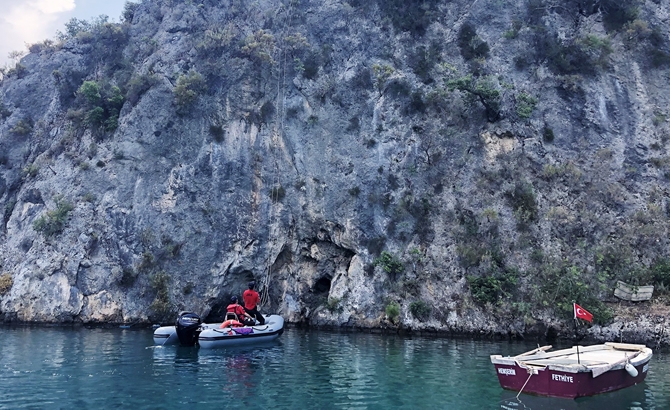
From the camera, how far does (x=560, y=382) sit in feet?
37.3

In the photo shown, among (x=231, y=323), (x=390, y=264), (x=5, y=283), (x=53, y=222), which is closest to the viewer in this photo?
(x=231, y=323)

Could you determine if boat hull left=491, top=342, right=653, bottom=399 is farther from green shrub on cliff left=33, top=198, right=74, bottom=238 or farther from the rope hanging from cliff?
green shrub on cliff left=33, top=198, right=74, bottom=238

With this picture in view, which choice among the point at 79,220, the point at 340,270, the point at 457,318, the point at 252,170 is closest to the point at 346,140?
the point at 252,170

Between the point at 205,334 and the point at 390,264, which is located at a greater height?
the point at 390,264

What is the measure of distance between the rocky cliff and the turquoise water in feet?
17.4

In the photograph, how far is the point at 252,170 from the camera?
98.7 ft

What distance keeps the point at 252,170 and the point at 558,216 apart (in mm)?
17621

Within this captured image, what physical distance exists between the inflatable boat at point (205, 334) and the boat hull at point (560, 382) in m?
11.0

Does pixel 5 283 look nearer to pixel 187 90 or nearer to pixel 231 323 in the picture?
pixel 187 90

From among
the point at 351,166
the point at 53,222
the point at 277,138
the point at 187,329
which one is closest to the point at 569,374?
the point at 187,329

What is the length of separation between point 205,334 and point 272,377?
19.7ft

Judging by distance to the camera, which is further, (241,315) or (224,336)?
(241,315)

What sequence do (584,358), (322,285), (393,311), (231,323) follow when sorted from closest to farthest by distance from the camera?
(584,358), (231,323), (393,311), (322,285)

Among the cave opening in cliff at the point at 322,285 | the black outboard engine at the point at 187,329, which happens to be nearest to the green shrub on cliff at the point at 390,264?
the cave opening in cliff at the point at 322,285
